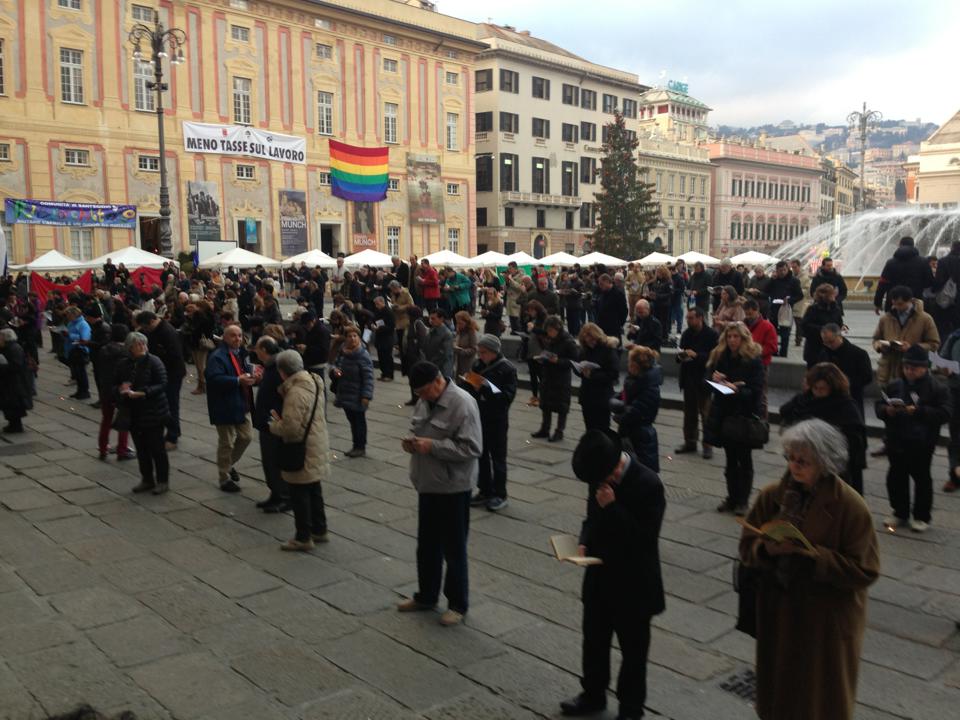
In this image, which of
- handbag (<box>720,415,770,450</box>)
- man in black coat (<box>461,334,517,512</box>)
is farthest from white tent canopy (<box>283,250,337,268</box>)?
handbag (<box>720,415,770,450</box>)

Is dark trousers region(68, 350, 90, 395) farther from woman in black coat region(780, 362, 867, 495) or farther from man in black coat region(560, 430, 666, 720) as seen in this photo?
man in black coat region(560, 430, 666, 720)

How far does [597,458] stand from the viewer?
12.0ft

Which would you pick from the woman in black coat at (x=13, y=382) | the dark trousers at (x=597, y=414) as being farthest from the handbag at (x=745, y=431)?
the woman in black coat at (x=13, y=382)

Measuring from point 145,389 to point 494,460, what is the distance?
3.39 meters

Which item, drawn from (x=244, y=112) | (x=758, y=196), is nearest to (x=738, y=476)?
(x=244, y=112)

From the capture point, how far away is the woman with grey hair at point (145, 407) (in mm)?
7980

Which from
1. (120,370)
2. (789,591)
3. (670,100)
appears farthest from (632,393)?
(670,100)

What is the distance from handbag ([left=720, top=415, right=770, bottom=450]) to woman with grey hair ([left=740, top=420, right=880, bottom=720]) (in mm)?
3731

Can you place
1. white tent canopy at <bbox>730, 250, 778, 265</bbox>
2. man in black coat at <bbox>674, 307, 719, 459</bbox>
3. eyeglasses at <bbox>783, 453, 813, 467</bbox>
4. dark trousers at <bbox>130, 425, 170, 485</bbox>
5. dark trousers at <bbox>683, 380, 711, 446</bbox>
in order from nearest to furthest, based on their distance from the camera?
eyeglasses at <bbox>783, 453, 813, 467</bbox>, dark trousers at <bbox>130, 425, 170, 485</bbox>, man in black coat at <bbox>674, 307, 719, 459</bbox>, dark trousers at <bbox>683, 380, 711, 446</bbox>, white tent canopy at <bbox>730, 250, 778, 265</bbox>

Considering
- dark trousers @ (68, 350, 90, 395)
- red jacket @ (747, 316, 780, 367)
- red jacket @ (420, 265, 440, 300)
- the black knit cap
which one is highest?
red jacket @ (420, 265, 440, 300)

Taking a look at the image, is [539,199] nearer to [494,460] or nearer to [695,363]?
[695,363]

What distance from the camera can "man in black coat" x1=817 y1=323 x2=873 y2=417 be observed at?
700 cm

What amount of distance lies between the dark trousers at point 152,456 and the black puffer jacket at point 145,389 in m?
0.12

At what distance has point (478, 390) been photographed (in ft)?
23.5
